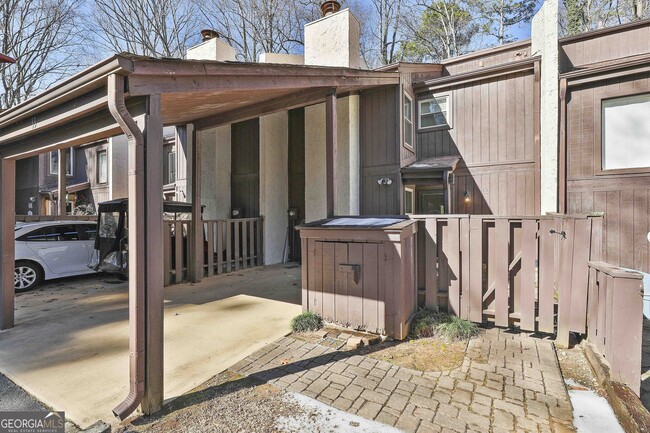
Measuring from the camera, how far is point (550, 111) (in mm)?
6812

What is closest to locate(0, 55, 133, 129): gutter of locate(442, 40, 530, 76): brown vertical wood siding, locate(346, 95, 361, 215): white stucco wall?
locate(346, 95, 361, 215): white stucco wall

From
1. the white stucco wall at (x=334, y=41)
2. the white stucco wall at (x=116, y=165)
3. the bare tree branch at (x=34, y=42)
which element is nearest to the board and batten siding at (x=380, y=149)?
the white stucco wall at (x=334, y=41)

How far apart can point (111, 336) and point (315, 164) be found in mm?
5699

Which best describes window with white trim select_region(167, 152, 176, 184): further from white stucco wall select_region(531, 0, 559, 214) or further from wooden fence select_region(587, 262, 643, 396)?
wooden fence select_region(587, 262, 643, 396)

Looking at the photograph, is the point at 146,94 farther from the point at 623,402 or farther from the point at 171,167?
the point at 171,167

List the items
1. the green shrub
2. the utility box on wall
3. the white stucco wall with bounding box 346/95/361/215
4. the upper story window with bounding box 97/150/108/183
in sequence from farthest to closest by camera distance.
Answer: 1. the upper story window with bounding box 97/150/108/183
2. the white stucco wall with bounding box 346/95/361/215
3. the green shrub
4. the utility box on wall

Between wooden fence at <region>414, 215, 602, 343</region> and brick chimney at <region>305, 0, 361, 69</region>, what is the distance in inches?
190

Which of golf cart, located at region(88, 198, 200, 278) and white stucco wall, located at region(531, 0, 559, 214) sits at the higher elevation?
white stucco wall, located at region(531, 0, 559, 214)

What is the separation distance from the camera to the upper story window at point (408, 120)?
302 inches

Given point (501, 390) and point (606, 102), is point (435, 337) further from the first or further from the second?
point (606, 102)

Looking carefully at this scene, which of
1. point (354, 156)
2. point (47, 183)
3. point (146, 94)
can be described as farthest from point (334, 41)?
point (47, 183)

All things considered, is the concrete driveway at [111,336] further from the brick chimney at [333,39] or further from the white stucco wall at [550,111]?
the white stucco wall at [550,111]

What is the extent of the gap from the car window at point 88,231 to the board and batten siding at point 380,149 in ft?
20.5

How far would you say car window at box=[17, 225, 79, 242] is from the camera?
662 cm
